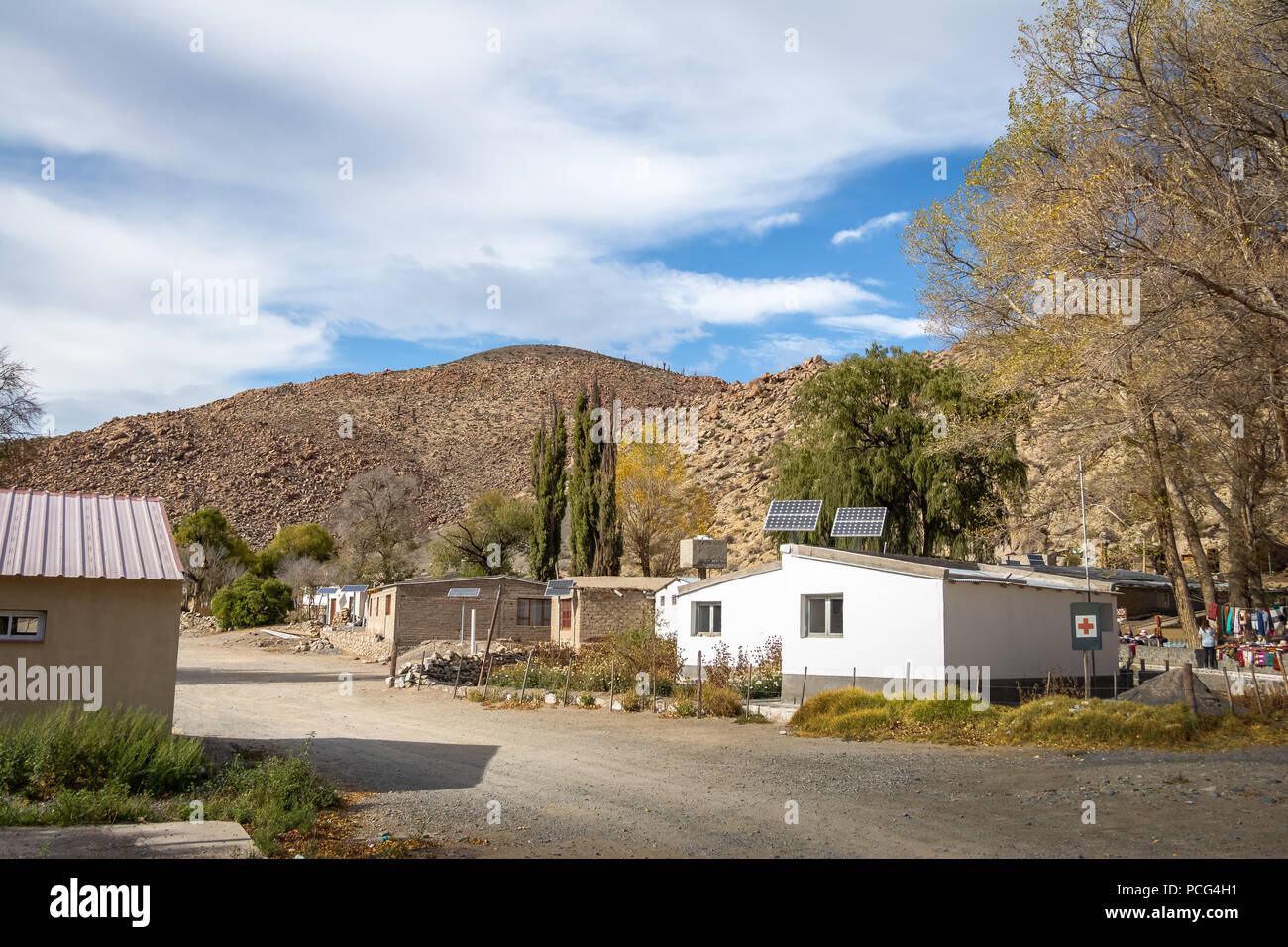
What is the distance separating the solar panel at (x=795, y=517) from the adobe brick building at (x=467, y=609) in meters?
13.6

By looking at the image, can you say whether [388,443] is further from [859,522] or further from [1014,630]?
[1014,630]

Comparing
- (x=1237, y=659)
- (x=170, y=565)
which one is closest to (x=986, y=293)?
(x=1237, y=659)

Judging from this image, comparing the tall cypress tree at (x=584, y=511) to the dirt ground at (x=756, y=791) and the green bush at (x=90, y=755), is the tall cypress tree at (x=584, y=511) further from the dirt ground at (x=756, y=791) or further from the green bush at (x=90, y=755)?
the green bush at (x=90, y=755)

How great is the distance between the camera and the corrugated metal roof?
12.5 metres

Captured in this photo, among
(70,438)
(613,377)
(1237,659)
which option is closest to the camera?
(1237,659)

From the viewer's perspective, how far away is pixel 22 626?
12.4 metres

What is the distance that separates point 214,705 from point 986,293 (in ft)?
70.4

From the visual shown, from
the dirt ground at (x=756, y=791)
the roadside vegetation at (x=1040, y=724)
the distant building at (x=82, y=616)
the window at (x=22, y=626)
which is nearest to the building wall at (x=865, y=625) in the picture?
the roadside vegetation at (x=1040, y=724)

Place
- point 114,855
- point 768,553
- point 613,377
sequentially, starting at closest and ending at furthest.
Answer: point 114,855, point 768,553, point 613,377

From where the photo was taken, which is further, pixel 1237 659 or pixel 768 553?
pixel 768 553

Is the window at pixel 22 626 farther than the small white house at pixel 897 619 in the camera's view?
No

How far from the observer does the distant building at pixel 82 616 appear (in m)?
12.1
